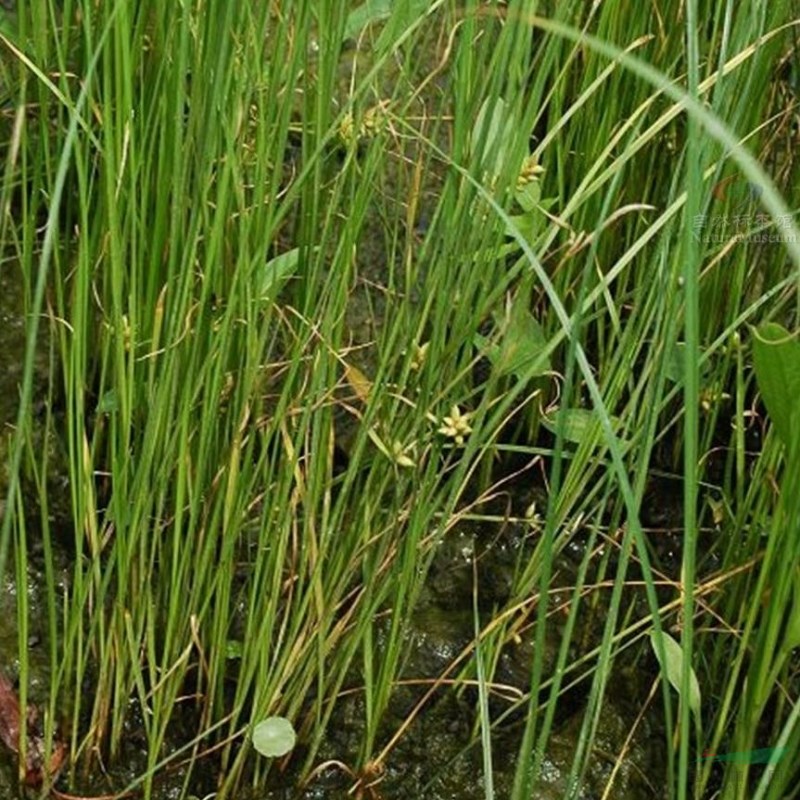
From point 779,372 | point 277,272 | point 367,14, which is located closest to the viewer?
point 779,372

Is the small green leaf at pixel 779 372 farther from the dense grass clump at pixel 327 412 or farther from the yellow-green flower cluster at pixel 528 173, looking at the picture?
the yellow-green flower cluster at pixel 528 173

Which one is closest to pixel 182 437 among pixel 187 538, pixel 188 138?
pixel 187 538

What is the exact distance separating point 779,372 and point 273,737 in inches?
19.3

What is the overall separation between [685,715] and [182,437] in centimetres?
43

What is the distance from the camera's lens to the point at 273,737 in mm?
1157

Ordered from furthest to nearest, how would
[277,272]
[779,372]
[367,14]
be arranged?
[367,14] < [277,272] < [779,372]

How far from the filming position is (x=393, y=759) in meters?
1.27

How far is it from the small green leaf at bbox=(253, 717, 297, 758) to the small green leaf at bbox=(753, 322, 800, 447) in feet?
1.49

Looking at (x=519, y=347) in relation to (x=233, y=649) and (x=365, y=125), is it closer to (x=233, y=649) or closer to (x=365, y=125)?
(x=365, y=125)

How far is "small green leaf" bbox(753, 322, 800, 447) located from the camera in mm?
1023

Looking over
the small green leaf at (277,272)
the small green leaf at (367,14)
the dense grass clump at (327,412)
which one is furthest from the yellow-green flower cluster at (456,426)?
the small green leaf at (367,14)

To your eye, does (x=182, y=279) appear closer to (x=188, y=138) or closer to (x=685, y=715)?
(x=188, y=138)

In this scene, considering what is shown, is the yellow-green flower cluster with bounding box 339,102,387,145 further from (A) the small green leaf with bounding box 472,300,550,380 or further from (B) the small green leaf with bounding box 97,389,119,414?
(B) the small green leaf with bounding box 97,389,119,414

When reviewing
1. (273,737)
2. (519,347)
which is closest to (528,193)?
(519,347)
